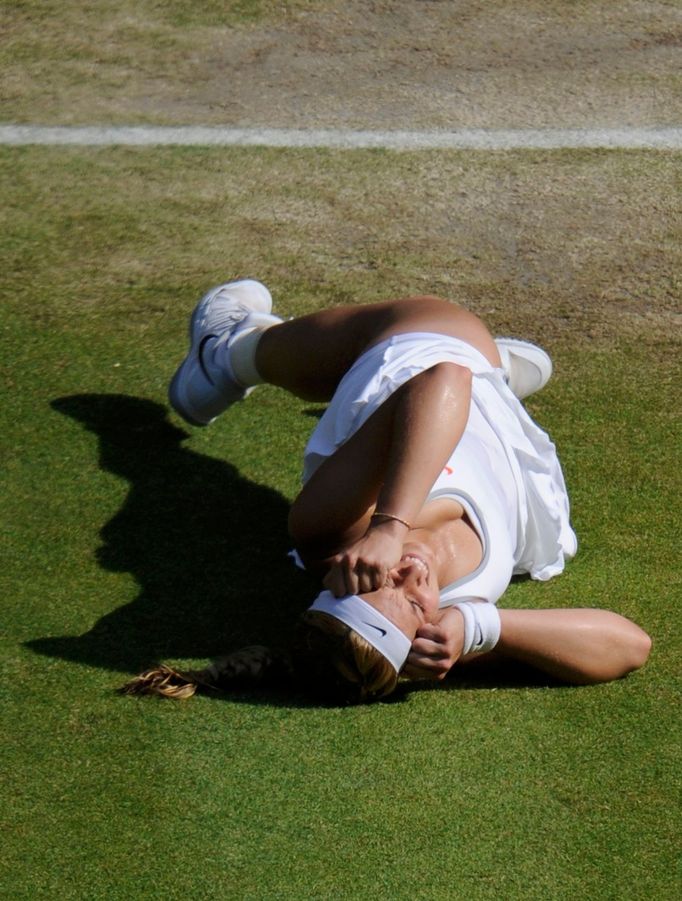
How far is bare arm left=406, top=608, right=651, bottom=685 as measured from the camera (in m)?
3.29

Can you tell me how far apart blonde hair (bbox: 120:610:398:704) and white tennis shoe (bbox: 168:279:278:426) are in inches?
44.2

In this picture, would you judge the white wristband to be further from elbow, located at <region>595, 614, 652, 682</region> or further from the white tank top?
elbow, located at <region>595, 614, 652, 682</region>

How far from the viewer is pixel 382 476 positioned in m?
3.32

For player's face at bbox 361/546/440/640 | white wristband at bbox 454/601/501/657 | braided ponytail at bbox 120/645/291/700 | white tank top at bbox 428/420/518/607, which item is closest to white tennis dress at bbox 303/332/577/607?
white tank top at bbox 428/420/518/607

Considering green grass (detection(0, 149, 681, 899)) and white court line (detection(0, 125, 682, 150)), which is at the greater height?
white court line (detection(0, 125, 682, 150))

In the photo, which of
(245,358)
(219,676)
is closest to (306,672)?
(219,676)

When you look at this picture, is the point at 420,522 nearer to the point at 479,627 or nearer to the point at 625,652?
the point at 479,627

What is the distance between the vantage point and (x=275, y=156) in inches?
233

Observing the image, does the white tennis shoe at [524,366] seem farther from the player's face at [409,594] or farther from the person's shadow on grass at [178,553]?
the player's face at [409,594]

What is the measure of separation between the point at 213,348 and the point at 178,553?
0.78m

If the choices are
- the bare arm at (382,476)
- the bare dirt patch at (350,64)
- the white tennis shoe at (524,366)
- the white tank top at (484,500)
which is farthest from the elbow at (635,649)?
the bare dirt patch at (350,64)

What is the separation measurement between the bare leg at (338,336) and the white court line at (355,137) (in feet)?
6.73

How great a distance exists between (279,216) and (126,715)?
9.17 ft

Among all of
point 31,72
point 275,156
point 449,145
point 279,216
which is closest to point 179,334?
point 279,216
